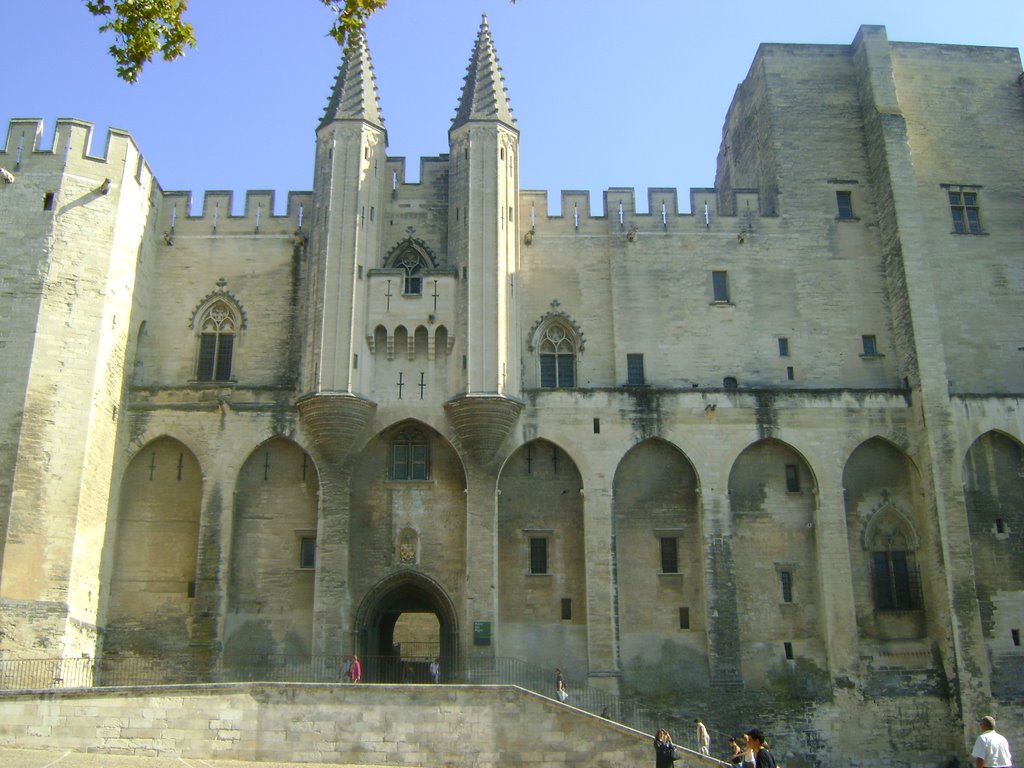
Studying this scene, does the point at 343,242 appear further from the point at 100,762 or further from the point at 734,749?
the point at 734,749

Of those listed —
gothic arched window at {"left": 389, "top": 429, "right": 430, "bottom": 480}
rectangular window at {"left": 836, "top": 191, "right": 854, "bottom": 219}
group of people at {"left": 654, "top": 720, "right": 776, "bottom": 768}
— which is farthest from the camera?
rectangular window at {"left": 836, "top": 191, "right": 854, "bottom": 219}

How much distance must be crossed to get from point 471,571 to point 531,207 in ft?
34.0

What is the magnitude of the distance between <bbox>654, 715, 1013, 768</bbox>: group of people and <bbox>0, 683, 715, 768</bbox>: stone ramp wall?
6.03 ft

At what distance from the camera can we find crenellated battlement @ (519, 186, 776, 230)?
1193 inches

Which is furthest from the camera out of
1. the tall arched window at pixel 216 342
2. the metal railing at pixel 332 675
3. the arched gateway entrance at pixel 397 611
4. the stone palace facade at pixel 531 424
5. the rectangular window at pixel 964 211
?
the rectangular window at pixel 964 211

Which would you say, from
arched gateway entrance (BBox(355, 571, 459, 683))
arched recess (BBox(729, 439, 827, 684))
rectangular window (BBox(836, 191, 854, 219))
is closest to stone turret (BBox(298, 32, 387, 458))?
arched gateway entrance (BBox(355, 571, 459, 683))

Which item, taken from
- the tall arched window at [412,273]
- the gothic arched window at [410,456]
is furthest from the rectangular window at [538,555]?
the tall arched window at [412,273]

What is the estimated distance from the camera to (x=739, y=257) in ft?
98.6

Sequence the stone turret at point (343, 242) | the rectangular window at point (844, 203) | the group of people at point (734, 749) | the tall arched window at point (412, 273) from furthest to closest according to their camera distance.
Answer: the rectangular window at point (844, 203) → the tall arched window at point (412, 273) → the stone turret at point (343, 242) → the group of people at point (734, 749)

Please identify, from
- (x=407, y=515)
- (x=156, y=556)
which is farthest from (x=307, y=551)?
(x=156, y=556)

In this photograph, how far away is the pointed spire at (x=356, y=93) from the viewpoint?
95.2 feet

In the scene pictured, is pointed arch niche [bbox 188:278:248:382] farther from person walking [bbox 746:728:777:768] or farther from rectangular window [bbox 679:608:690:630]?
person walking [bbox 746:728:777:768]

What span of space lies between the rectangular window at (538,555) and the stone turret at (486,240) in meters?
2.56

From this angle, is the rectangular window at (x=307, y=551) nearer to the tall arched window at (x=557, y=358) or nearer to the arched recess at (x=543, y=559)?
the arched recess at (x=543, y=559)
